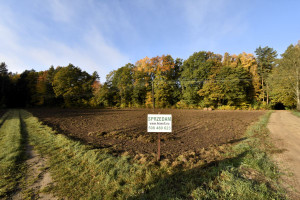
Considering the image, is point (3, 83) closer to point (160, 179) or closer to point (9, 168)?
point (9, 168)

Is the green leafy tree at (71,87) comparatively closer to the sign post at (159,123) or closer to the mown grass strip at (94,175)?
the mown grass strip at (94,175)

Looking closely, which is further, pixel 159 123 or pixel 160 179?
pixel 159 123

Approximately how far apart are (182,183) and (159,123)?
1785 mm

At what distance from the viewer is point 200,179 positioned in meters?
3.06

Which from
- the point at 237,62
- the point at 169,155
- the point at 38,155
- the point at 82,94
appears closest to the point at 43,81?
the point at 82,94

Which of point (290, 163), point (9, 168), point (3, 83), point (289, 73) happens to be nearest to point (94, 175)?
point (9, 168)

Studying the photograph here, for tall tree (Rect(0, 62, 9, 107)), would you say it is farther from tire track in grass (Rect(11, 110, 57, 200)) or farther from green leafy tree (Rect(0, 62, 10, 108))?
tire track in grass (Rect(11, 110, 57, 200))

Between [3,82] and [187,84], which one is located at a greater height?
[3,82]

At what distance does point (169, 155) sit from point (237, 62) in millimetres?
38789

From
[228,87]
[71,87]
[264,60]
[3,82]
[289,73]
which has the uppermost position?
[264,60]

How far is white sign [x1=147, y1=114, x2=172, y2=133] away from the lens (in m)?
4.14

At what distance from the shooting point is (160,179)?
311 cm

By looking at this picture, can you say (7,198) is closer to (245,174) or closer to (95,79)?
(245,174)

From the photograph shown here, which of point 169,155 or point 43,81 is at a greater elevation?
point 43,81
